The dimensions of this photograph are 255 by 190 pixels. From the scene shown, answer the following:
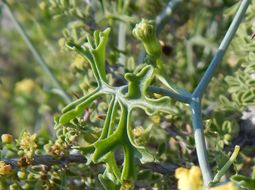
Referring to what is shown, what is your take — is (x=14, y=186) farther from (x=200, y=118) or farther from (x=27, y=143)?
(x=200, y=118)

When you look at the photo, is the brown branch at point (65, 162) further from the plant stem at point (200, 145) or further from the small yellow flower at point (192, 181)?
the small yellow flower at point (192, 181)

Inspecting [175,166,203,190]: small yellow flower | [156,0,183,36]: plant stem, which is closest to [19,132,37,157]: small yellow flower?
[175,166,203,190]: small yellow flower

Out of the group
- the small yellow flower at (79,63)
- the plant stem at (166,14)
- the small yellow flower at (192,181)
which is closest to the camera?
the small yellow flower at (192,181)

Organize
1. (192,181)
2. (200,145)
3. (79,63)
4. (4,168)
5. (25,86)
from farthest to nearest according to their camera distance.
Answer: (25,86)
(79,63)
(4,168)
(200,145)
(192,181)

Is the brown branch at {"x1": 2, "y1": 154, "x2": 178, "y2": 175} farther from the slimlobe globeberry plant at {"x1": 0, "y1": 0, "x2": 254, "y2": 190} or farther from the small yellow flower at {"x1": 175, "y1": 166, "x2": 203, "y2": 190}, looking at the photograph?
the small yellow flower at {"x1": 175, "y1": 166, "x2": 203, "y2": 190}

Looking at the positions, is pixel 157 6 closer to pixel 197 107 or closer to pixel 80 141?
pixel 80 141

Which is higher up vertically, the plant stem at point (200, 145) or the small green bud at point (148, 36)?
the small green bud at point (148, 36)

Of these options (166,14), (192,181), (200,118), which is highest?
(166,14)

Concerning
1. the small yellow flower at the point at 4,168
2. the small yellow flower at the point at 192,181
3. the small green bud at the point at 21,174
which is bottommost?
the small yellow flower at the point at 192,181

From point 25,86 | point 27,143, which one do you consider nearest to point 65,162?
point 27,143

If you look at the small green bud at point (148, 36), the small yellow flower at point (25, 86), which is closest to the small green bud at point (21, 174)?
the small green bud at point (148, 36)
